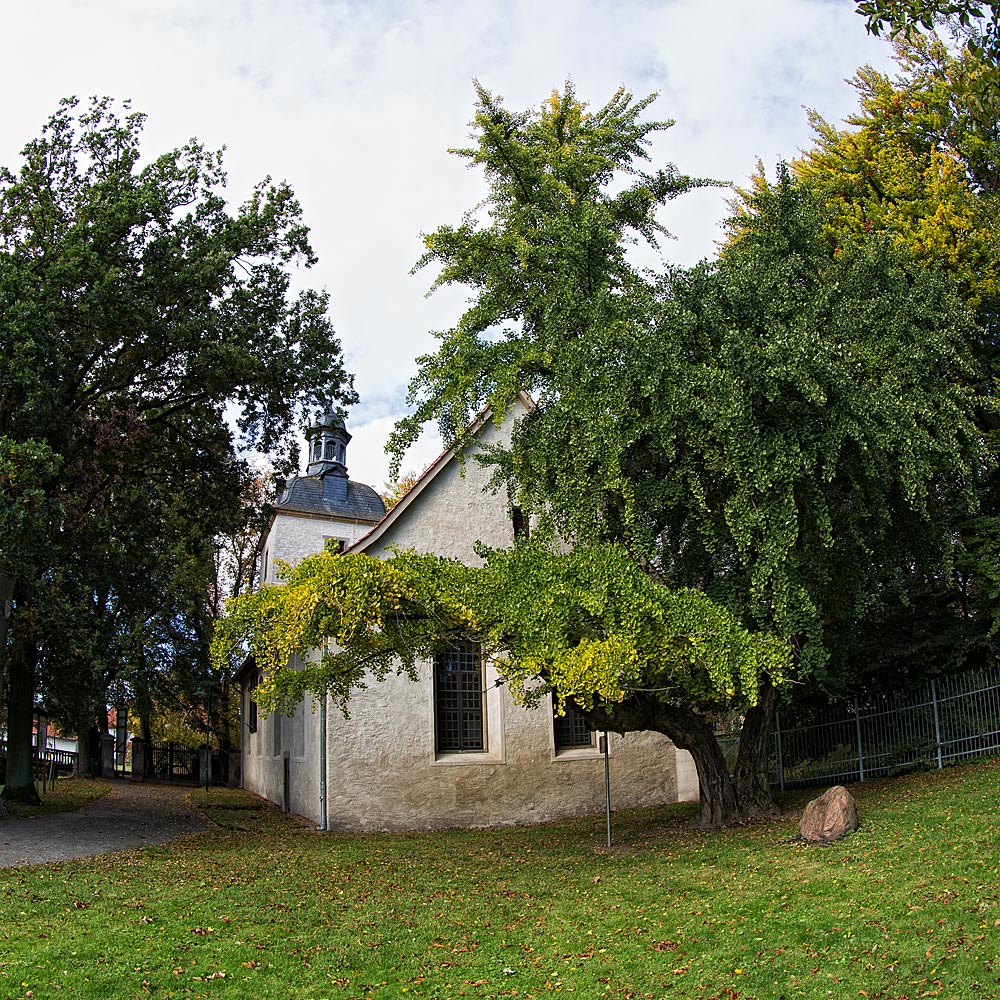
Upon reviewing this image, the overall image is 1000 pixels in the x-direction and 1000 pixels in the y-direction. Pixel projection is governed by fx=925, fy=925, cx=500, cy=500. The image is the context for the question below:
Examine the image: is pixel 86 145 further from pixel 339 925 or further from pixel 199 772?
pixel 199 772

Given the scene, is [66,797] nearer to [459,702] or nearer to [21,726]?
[21,726]

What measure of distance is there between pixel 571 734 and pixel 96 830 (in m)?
8.95

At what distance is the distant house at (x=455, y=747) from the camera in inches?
665

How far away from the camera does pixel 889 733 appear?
16.7 meters

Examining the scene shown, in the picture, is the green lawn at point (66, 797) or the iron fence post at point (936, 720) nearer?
the iron fence post at point (936, 720)

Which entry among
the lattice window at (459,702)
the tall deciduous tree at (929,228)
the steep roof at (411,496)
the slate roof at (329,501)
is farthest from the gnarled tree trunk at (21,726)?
the tall deciduous tree at (929,228)

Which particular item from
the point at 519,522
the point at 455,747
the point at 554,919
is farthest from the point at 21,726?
the point at 554,919

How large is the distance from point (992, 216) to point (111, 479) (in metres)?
16.3

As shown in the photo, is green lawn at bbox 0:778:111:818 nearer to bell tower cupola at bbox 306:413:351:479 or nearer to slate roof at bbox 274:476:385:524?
slate roof at bbox 274:476:385:524

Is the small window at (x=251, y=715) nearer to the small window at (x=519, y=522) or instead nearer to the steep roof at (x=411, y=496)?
the steep roof at (x=411, y=496)

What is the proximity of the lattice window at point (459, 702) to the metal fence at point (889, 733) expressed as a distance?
19.7 ft

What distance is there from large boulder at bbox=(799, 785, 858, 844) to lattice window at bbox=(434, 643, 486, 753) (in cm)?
774

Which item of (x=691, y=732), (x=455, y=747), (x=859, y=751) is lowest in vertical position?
(x=859, y=751)

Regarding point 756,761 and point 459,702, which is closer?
point 756,761
